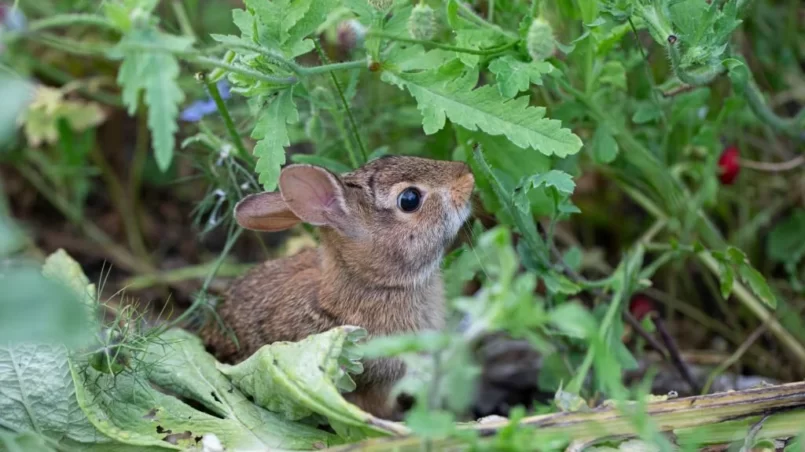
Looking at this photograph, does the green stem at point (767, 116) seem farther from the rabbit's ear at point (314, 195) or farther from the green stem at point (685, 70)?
the rabbit's ear at point (314, 195)

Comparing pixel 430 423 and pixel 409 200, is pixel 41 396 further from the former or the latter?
pixel 430 423

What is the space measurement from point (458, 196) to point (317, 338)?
2.65ft

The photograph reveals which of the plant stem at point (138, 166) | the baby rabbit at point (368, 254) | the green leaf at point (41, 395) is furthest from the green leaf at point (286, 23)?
the plant stem at point (138, 166)

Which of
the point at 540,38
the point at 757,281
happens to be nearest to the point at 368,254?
the point at 540,38

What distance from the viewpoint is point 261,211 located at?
3545 millimetres

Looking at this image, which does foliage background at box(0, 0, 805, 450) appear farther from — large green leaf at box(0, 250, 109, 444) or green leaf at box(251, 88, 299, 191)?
large green leaf at box(0, 250, 109, 444)

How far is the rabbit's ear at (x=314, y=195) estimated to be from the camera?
3338 mm

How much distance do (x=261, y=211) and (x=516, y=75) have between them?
1.11 metres

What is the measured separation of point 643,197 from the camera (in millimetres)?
4270

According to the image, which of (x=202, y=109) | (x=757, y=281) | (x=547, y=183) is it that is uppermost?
(x=202, y=109)

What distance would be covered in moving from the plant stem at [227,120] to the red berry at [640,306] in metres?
1.86

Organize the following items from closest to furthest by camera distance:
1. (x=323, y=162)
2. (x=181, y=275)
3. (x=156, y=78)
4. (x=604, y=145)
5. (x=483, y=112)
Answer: (x=156, y=78) < (x=483, y=112) < (x=604, y=145) < (x=323, y=162) < (x=181, y=275)

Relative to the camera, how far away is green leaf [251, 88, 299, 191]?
3.04m

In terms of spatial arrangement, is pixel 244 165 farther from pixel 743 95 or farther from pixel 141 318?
pixel 743 95
